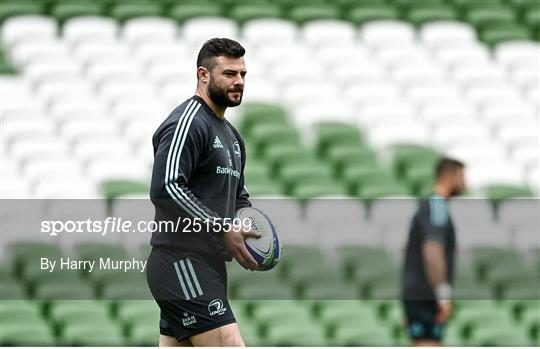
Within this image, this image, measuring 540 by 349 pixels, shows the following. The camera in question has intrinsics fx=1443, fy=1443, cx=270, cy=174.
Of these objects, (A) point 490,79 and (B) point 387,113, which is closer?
(B) point 387,113

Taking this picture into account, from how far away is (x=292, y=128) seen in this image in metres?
12.0

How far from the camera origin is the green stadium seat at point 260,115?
11969 mm

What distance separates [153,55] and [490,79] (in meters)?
3.09

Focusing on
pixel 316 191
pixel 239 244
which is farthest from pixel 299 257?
pixel 239 244

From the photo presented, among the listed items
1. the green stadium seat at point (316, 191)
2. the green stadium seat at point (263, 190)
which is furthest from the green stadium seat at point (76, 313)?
the green stadium seat at point (316, 191)

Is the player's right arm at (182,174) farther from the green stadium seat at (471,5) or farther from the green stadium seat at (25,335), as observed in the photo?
the green stadium seat at (471,5)

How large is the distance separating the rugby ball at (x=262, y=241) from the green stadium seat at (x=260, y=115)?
260 inches

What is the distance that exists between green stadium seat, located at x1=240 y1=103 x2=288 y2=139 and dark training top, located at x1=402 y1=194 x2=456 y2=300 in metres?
3.91

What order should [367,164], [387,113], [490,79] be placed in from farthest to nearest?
[490,79] < [387,113] < [367,164]

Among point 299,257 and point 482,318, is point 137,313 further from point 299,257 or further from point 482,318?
point 482,318

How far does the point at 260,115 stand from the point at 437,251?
4295 mm

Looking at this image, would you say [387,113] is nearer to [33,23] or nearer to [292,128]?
[292,128]

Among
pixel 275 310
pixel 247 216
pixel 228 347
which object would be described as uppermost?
pixel 247 216

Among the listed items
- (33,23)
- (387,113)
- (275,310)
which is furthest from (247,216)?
(33,23)
